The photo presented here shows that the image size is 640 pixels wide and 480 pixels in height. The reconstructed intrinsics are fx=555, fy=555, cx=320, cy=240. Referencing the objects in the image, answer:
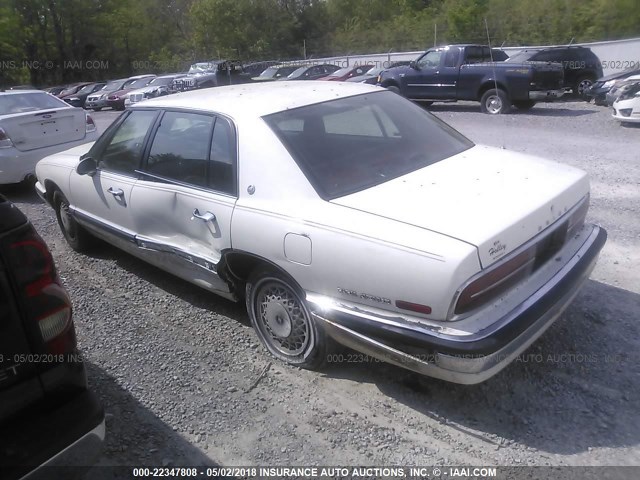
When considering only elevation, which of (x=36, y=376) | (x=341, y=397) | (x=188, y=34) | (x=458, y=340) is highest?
(x=188, y=34)

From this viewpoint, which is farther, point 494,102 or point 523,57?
point 523,57

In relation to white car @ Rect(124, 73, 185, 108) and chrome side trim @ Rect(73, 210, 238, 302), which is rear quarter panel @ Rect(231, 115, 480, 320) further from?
white car @ Rect(124, 73, 185, 108)

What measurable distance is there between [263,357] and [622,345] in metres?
2.24

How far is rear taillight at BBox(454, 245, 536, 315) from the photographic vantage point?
102 inches

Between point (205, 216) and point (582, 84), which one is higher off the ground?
point (205, 216)

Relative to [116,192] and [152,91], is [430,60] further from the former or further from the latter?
[116,192]

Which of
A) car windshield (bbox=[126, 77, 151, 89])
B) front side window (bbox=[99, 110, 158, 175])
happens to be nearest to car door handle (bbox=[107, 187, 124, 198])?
front side window (bbox=[99, 110, 158, 175])

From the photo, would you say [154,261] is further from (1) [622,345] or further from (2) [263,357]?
(1) [622,345]

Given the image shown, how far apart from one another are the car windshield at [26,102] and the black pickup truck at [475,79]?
9.06 meters

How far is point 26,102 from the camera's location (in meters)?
8.45

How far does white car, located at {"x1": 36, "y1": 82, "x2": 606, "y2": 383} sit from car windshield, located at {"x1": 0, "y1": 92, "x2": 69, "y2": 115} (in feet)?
14.9

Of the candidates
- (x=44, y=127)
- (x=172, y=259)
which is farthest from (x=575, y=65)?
(x=172, y=259)

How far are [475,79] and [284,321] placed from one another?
12.4 meters

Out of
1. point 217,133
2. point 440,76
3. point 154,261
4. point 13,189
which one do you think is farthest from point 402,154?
point 440,76
